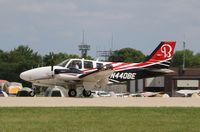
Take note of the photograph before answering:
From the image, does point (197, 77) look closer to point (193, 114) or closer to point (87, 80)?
point (87, 80)

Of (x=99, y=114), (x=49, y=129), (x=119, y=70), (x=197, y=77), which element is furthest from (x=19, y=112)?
(x=197, y=77)

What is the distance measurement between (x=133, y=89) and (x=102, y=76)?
218 feet

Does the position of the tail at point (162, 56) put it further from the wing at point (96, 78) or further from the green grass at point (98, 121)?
the green grass at point (98, 121)

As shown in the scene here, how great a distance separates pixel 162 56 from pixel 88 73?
7.33 metres

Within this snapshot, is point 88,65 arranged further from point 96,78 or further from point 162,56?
point 162,56

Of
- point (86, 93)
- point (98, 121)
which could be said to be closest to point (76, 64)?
point (86, 93)

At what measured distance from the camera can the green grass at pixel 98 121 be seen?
1313cm

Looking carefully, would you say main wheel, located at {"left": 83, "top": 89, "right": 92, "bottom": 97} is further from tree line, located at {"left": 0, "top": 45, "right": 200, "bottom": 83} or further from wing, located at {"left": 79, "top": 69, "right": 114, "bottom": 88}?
tree line, located at {"left": 0, "top": 45, "right": 200, "bottom": 83}

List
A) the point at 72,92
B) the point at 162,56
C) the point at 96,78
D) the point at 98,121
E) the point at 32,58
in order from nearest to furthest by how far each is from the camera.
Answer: the point at 98,121, the point at 96,78, the point at 72,92, the point at 162,56, the point at 32,58

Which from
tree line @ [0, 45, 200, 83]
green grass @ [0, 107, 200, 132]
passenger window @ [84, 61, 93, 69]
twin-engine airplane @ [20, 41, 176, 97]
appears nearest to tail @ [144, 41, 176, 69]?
twin-engine airplane @ [20, 41, 176, 97]

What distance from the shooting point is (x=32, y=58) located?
132625 millimetres

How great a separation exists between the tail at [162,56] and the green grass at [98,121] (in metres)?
15.9

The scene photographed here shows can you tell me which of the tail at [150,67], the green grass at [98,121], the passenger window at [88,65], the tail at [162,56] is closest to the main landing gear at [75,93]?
the passenger window at [88,65]

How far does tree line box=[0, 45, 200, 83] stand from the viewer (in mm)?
112062
